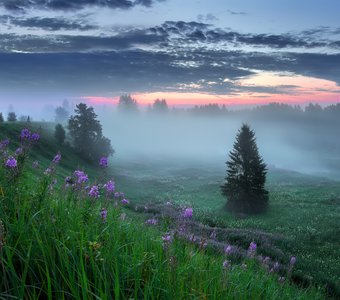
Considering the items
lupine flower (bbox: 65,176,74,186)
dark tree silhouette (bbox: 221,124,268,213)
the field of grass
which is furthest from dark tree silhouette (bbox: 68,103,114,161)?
lupine flower (bbox: 65,176,74,186)

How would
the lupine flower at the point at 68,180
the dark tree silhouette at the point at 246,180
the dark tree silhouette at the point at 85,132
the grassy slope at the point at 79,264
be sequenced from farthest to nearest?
1. the dark tree silhouette at the point at 85,132
2. the dark tree silhouette at the point at 246,180
3. the lupine flower at the point at 68,180
4. the grassy slope at the point at 79,264

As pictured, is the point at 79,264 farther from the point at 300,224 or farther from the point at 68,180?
the point at 300,224

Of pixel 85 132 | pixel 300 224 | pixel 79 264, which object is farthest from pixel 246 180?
pixel 85 132

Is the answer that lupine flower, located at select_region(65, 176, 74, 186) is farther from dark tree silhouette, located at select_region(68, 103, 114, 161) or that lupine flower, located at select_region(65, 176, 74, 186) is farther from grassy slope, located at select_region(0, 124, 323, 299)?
dark tree silhouette, located at select_region(68, 103, 114, 161)

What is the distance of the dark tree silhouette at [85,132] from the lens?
74938mm

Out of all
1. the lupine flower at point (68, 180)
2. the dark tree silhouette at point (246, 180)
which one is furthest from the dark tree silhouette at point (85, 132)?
the lupine flower at point (68, 180)

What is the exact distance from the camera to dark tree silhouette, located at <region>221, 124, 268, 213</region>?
1550 inches

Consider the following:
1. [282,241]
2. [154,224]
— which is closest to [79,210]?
[154,224]

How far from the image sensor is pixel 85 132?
75.7 metres

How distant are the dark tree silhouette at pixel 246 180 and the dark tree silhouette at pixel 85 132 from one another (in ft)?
132

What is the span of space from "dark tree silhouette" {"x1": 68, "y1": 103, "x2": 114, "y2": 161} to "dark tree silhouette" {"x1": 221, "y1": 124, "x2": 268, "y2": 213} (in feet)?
132

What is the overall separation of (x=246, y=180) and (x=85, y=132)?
45.1 meters

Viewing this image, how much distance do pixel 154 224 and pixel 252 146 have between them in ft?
114

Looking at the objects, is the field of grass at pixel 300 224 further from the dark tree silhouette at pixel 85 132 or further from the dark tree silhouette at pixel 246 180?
the dark tree silhouette at pixel 85 132
